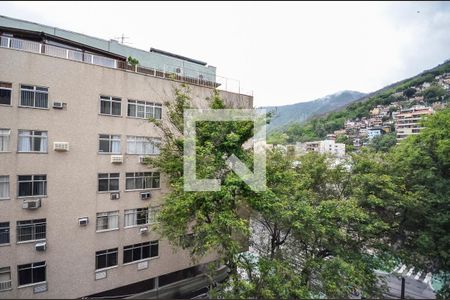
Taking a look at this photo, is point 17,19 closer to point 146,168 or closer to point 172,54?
point 172,54

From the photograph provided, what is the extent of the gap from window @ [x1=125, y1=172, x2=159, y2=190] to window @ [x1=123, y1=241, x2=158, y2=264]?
88.8 inches

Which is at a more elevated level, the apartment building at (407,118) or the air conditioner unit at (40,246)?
the apartment building at (407,118)

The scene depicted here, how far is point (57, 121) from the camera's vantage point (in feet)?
25.8

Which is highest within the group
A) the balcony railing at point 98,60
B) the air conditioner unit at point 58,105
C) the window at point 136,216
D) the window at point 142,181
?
the balcony railing at point 98,60

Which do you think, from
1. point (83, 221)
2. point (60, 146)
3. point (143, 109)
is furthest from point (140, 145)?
point (83, 221)

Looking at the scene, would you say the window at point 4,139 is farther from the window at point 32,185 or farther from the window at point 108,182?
the window at point 108,182

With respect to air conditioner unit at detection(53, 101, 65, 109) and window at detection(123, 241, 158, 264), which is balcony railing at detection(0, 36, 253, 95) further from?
window at detection(123, 241, 158, 264)

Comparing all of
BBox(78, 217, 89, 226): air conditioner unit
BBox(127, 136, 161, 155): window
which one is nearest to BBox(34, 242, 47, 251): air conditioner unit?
BBox(78, 217, 89, 226): air conditioner unit

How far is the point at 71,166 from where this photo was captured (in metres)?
8.16

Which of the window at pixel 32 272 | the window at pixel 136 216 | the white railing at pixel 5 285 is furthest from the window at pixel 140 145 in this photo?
the white railing at pixel 5 285

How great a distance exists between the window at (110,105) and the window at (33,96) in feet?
5.29

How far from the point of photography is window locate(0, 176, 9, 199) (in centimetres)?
726

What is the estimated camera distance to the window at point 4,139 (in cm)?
720

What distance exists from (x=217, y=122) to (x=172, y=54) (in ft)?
29.8
